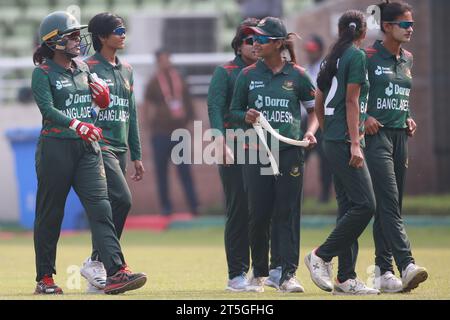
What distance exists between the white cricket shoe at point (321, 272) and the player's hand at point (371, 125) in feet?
3.64

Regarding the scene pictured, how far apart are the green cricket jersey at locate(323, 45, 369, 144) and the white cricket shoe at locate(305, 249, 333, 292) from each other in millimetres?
976

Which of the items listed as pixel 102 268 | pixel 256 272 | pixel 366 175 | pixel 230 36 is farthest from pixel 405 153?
pixel 230 36

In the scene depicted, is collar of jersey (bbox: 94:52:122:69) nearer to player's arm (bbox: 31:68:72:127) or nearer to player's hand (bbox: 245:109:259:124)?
player's arm (bbox: 31:68:72:127)

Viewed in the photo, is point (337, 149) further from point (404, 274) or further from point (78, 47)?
point (78, 47)

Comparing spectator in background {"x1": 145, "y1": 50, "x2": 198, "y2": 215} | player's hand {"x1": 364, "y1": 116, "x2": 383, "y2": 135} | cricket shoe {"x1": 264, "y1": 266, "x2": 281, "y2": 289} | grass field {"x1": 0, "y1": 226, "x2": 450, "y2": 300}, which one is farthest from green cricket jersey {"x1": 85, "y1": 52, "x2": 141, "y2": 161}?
spectator in background {"x1": 145, "y1": 50, "x2": 198, "y2": 215}

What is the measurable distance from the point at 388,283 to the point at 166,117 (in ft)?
31.0

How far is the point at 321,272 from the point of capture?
1035 cm

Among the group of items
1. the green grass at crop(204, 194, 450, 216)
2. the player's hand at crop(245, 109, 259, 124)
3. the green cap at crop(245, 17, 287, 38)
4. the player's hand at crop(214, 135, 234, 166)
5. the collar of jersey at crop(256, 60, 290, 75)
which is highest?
the green cap at crop(245, 17, 287, 38)

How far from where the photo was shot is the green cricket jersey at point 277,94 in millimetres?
10750

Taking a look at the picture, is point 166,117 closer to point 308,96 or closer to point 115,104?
point 115,104

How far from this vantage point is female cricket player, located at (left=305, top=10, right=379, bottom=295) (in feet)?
33.4
